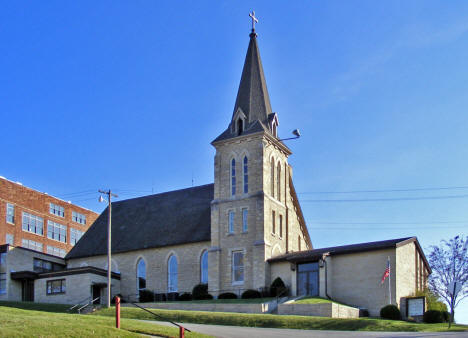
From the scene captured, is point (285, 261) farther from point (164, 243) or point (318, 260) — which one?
point (164, 243)

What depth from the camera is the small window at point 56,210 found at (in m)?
79.9

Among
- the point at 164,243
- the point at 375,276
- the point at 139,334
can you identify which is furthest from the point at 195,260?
the point at 139,334

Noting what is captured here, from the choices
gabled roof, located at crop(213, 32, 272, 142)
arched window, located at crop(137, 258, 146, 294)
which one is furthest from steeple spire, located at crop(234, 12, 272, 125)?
arched window, located at crop(137, 258, 146, 294)

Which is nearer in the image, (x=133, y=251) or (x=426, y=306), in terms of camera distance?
(x=426, y=306)

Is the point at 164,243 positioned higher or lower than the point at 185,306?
higher

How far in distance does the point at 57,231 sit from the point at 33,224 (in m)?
4.86

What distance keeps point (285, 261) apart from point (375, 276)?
6.66 metres

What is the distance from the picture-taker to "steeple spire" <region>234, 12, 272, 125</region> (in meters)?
53.5

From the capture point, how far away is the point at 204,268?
52.5m

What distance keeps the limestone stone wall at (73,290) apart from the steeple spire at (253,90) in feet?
53.8

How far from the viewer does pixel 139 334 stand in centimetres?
2606

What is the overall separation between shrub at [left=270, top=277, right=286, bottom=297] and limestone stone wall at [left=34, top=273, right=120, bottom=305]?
13.5 metres

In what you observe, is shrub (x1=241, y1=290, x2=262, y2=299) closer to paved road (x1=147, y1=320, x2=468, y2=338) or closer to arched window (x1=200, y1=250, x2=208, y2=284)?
arched window (x1=200, y1=250, x2=208, y2=284)

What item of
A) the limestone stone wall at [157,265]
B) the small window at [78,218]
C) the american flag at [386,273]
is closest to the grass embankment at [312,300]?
the american flag at [386,273]
